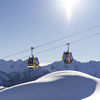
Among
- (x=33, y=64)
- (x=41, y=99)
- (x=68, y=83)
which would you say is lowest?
(x=41, y=99)

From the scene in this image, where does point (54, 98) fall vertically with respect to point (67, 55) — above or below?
below

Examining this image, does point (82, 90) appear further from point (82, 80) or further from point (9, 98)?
point (9, 98)

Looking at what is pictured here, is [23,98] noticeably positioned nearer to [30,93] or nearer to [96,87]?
[30,93]

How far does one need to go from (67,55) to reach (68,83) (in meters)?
5.96

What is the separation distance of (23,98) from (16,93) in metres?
1.35

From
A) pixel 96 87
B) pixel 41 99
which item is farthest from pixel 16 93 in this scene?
pixel 96 87

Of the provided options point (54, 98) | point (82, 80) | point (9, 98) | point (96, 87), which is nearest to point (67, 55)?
point (82, 80)

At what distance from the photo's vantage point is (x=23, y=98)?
16.6m

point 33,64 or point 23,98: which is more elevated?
point 33,64

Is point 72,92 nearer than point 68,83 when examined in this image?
Yes

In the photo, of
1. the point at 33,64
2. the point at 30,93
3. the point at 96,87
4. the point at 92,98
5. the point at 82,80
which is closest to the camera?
the point at 92,98

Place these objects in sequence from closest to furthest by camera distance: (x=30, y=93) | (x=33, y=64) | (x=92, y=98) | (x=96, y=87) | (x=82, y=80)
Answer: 1. (x=92, y=98)
2. (x=30, y=93)
3. (x=96, y=87)
4. (x=82, y=80)
5. (x=33, y=64)

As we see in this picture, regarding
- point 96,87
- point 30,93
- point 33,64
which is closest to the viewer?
point 30,93

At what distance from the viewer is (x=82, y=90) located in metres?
18.3
